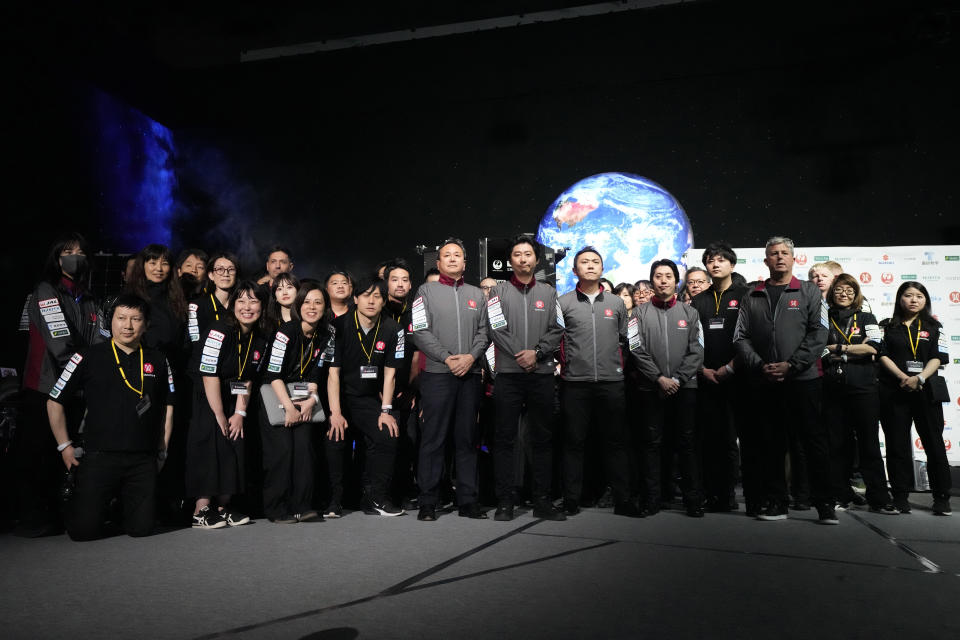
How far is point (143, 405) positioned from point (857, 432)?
4115 mm

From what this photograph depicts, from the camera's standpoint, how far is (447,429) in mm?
3615

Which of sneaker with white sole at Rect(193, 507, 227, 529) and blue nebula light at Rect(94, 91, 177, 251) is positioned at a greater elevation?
blue nebula light at Rect(94, 91, 177, 251)

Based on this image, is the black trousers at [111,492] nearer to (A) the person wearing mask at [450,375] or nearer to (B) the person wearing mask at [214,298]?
(B) the person wearing mask at [214,298]

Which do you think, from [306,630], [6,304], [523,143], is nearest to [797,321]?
[306,630]

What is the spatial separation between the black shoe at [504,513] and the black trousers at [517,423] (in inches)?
2.7

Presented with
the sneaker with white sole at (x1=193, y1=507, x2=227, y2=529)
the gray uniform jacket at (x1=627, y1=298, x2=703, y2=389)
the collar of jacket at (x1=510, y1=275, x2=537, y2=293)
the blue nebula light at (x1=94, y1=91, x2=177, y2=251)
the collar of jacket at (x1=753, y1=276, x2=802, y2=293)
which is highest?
the blue nebula light at (x1=94, y1=91, x2=177, y2=251)

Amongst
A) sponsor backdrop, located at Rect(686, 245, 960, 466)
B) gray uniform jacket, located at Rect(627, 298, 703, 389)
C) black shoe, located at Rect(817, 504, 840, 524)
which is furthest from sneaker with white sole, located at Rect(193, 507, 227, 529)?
sponsor backdrop, located at Rect(686, 245, 960, 466)

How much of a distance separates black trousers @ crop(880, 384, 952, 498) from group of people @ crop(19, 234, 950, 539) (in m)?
0.01

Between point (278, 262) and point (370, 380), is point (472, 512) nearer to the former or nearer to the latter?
point (370, 380)

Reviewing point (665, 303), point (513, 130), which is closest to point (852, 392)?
point (665, 303)

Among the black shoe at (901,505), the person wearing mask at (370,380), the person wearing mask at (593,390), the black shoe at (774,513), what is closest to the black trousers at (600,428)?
the person wearing mask at (593,390)

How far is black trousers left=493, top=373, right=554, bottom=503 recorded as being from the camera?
360 centimetres

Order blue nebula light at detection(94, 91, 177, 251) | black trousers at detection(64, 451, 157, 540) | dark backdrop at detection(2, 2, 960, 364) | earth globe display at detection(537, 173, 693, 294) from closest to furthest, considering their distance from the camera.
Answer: black trousers at detection(64, 451, 157, 540) → dark backdrop at detection(2, 2, 960, 364) → earth globe display at detection(537, 173, 693, 294) → blue nebula light at detection(94, 91, 177, 251)

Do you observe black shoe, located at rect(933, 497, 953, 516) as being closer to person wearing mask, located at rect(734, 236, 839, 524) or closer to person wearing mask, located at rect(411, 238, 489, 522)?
person wearing mask, located at rect(734, 236, 839, 524)
